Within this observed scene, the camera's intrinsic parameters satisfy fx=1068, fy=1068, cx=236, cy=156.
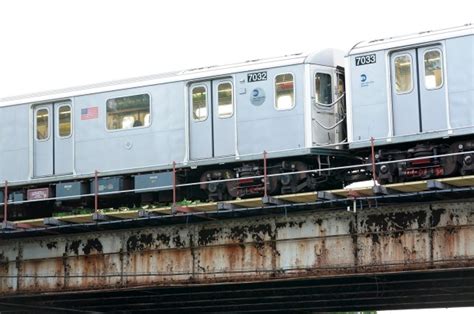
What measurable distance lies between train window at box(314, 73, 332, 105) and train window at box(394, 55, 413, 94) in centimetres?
219

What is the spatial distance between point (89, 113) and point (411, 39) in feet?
31.2

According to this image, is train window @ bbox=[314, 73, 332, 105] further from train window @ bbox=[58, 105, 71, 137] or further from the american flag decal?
train window @ bbox=[58, 105, 71, 137]

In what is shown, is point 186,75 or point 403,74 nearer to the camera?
point 403,74

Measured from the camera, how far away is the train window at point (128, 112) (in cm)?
2831

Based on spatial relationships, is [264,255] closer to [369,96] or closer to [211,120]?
[369,96]

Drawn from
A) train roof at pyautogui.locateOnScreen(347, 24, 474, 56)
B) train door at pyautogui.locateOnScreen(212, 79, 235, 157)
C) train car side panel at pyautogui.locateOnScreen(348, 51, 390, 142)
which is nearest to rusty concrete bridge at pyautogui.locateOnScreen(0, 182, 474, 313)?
train door at pyautogui.locateOnScreen(212, 79, 235, 157)

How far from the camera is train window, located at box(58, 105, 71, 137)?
29.7m

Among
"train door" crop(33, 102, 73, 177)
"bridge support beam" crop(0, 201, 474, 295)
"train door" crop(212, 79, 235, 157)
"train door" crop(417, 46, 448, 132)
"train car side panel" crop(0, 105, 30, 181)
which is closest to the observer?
"bridge support beam" crop(0, 201, 474, 295)

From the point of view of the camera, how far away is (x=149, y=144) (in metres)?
28.2

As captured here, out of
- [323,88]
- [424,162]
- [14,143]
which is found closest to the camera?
[424,162]

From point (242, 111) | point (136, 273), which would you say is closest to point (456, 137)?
point (242, 111)

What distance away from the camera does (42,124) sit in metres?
30.2

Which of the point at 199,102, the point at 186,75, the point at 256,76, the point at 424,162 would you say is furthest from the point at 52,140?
the point at 424,162

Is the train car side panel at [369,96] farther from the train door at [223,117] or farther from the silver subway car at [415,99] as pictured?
the train door at [223,117]
